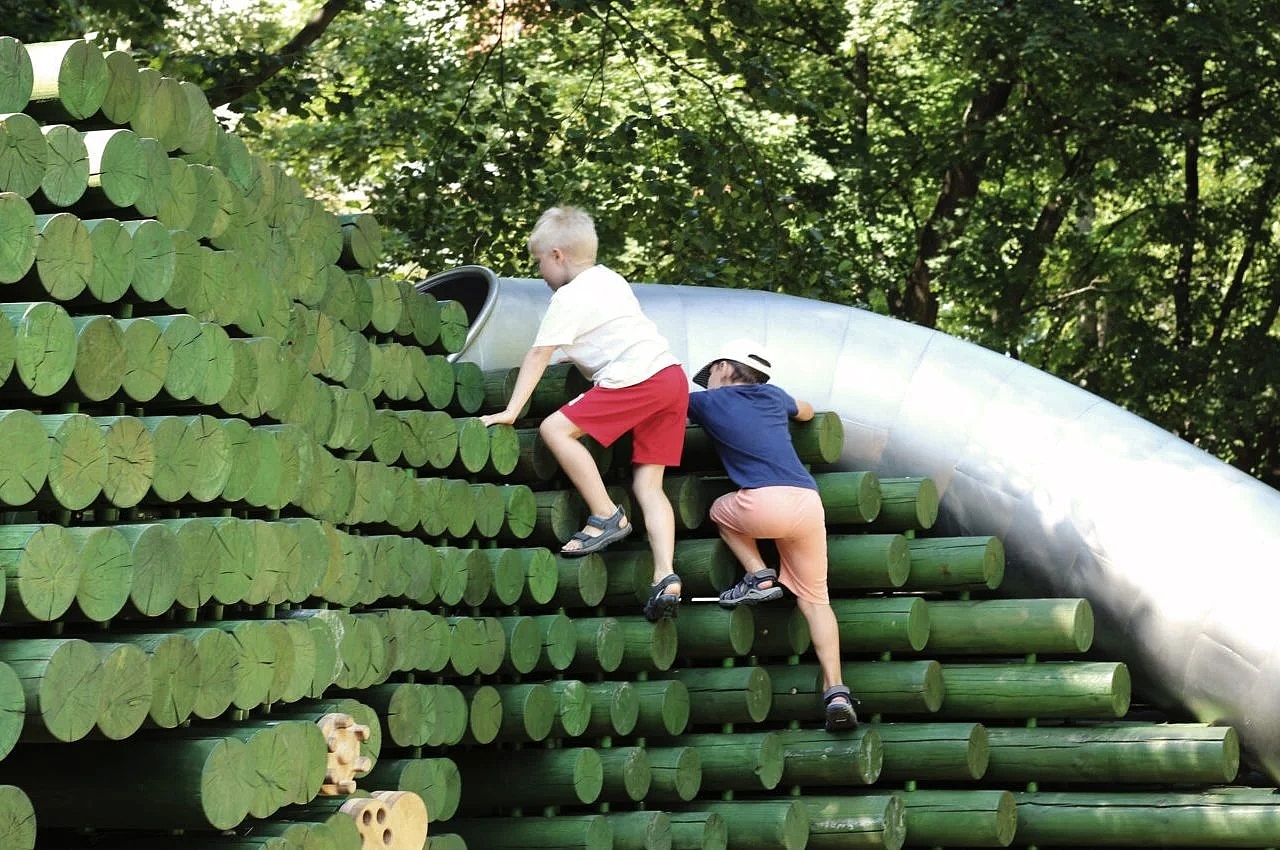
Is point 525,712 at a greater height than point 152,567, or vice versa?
point 152,567

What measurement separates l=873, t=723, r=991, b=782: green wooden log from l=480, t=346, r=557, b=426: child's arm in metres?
2.13

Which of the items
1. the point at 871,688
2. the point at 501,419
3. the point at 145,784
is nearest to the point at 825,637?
the point at 871,688

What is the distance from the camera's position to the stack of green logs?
429 cm

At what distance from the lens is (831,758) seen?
7.26 meters

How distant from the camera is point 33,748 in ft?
14.9

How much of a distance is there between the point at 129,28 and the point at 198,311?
7.55 meters

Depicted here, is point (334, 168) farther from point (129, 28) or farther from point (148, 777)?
point (148, 777)

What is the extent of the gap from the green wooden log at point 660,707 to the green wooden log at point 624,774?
176 mm

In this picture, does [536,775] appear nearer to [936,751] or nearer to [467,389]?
[467,389]

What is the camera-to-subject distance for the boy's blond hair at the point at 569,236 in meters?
7.00

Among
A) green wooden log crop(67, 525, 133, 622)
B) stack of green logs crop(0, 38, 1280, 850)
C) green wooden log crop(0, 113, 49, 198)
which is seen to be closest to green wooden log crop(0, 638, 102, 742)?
stack of green logs crop(0, 38, 1280, 850)

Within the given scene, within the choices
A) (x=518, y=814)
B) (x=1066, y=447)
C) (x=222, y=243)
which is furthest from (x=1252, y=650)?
(x=222, y=243)

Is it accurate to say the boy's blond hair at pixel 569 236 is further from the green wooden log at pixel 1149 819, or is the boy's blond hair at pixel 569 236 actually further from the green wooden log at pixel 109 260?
the green wooden log at pixel 1149 819

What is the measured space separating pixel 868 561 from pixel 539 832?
1.87 meters
